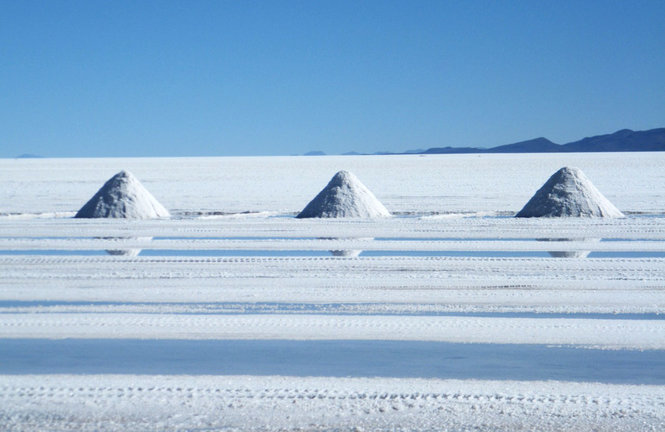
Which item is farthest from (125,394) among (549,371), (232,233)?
(232,233)

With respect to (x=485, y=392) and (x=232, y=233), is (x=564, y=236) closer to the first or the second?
(x=232, y=233)

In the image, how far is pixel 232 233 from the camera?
11.1 metres

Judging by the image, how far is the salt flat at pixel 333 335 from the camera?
3.25 m

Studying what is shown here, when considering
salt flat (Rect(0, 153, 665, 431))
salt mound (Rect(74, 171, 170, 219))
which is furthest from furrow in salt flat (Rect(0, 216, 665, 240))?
salt flat (Rect(0, 153, 665, 431))

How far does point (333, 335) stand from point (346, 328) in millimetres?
190

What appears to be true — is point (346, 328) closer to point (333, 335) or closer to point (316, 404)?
point (333, 335)

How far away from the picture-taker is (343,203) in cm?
1363

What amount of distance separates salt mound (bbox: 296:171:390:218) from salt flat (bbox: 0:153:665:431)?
152 inches

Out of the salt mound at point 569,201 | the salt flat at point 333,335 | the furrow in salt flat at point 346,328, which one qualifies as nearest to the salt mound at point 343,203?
the salt mound at point 569,201

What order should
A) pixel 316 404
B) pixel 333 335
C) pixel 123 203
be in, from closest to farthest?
pixel 316 404, pixel 333 335, pixel 123 203

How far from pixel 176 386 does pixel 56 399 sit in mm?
472

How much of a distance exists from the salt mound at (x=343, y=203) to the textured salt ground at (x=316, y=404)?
9.89m

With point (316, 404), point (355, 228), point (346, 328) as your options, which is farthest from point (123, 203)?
point (316, 404)

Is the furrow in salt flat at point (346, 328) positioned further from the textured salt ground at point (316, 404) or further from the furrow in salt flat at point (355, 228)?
the furrow in salt flat at point (355, 228)
